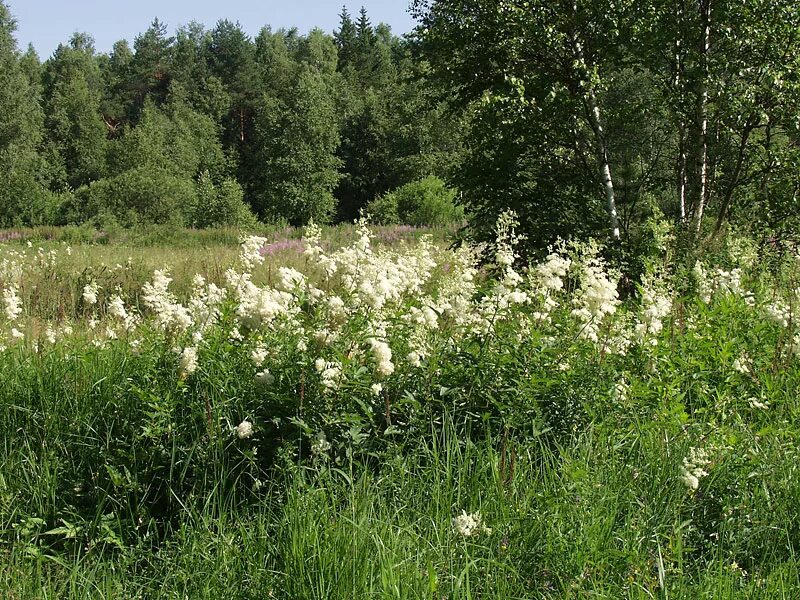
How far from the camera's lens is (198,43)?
97.6 m

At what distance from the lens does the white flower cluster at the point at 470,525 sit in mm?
2988

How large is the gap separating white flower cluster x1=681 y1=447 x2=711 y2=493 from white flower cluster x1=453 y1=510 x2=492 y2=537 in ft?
2.81

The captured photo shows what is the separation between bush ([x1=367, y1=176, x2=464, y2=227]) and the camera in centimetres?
2814

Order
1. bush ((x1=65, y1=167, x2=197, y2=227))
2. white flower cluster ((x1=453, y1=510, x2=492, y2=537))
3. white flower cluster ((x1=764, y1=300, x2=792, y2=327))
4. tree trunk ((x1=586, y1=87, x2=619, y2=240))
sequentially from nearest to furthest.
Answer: white flower cluster ((x1=453, y1=510, x2=492, y2=537))
white flower cluster ((x1=764, y1=300, x2=792, y2=327))
tree trunk ((x1=586, y1=87, x2=619, y2=240))
bush ((x1=65, y1=167, x2=197, y2=227))

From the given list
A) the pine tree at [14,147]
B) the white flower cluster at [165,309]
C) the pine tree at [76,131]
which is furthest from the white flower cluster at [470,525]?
the pine tree at [76,131]

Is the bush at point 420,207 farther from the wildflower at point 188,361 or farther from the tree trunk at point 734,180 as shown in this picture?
the wildflower at point 188,361

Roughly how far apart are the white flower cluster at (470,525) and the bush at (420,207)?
23.6 meters

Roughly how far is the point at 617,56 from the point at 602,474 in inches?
290

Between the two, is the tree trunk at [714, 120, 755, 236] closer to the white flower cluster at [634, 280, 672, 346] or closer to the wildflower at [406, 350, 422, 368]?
the white flower cluster at [634, 280, 672, 346]

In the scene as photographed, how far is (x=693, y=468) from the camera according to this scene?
3264mm

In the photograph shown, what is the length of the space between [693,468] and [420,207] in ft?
90.0

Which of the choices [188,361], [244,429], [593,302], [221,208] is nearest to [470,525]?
[244,429]

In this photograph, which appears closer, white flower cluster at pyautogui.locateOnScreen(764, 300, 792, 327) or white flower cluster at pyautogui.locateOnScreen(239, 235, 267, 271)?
white flower cluster at pyautogui.locateOnScreen(239, 235, 267, 271)

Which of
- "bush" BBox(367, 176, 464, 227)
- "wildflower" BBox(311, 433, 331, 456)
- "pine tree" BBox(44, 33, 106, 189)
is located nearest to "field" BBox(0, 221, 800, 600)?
"wildflower" BBox(311, 433, 331, 456)
